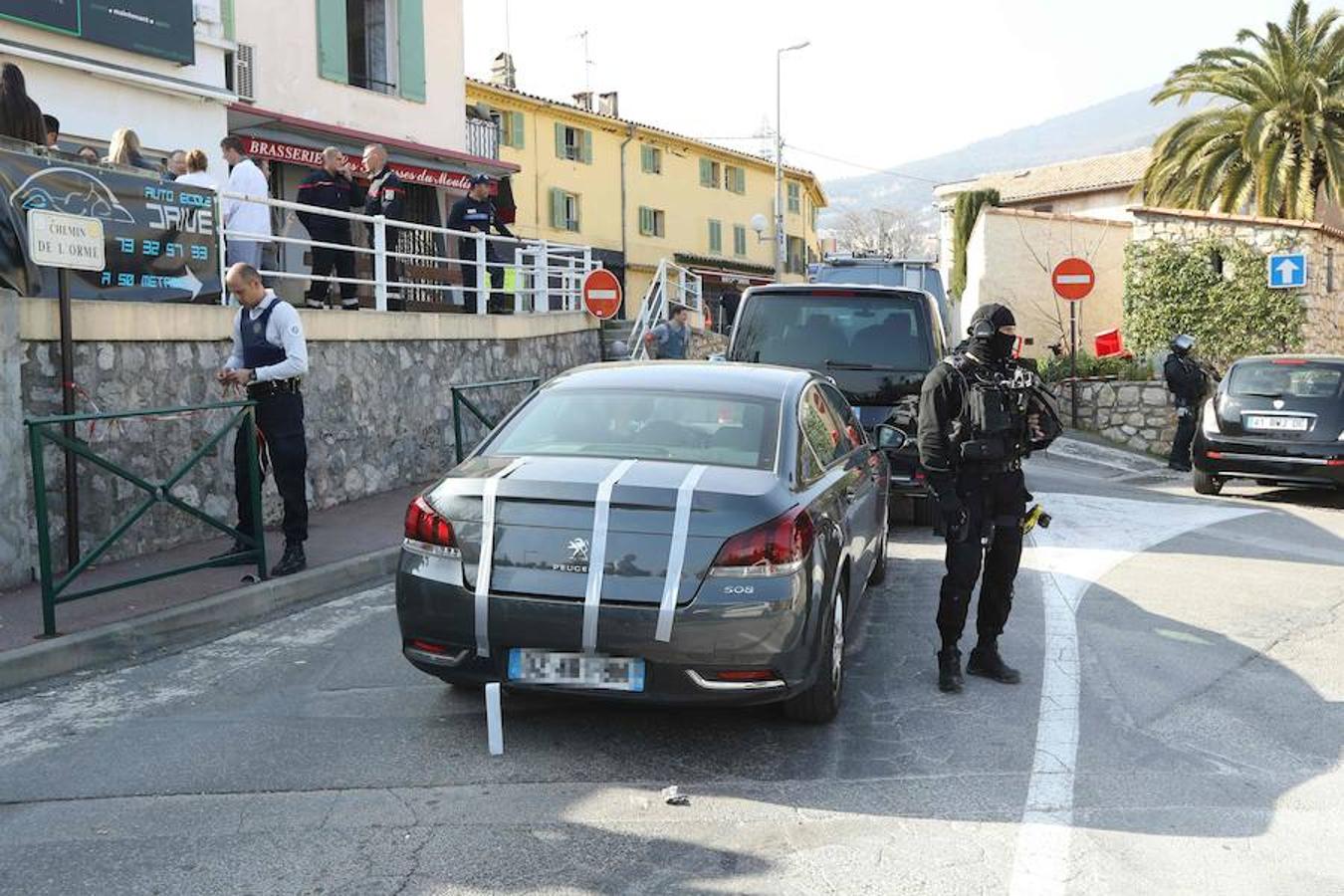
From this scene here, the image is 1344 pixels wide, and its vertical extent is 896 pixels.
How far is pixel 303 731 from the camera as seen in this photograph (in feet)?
16.2

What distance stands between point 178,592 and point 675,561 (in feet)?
13.4

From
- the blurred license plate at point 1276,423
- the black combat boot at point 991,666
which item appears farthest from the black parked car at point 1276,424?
the black combat boot at point 991,666

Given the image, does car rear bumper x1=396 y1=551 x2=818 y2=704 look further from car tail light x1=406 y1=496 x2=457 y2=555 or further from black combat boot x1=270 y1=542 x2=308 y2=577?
black combat boot x1=270 y1=542 x2=308 y2=577

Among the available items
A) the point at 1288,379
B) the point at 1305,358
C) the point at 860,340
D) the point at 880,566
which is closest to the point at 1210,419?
the point at 1288,379

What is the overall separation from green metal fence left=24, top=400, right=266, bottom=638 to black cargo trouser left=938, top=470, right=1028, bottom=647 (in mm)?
4135

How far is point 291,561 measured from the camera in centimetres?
770

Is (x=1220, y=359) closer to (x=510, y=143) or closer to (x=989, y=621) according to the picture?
(x=989, y=621)

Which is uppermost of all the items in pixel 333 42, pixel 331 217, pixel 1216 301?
pixel 333 42

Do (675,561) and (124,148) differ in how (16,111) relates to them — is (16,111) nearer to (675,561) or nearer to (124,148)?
(124,148)

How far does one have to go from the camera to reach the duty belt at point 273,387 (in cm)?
751

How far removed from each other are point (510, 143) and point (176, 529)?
107 ft

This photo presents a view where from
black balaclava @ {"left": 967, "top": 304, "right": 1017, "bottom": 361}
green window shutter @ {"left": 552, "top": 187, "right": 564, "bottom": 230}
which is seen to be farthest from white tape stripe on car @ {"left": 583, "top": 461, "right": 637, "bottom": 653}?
green window shutter @ {"left": 552, "top": 187, "right": 564, "bottom": 230}

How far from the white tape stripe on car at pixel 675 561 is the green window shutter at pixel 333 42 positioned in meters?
16.7

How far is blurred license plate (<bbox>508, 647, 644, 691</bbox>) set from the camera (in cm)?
441
